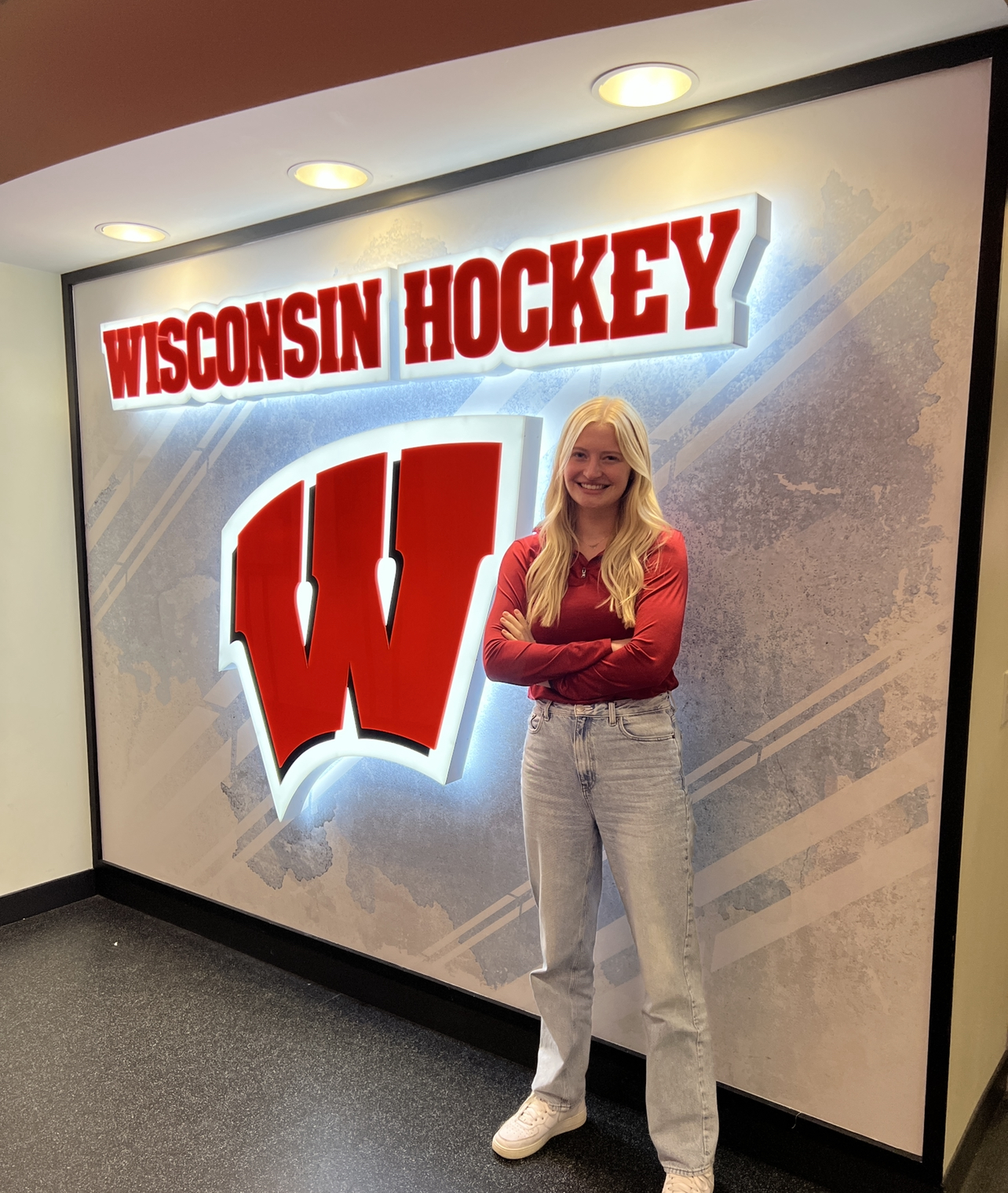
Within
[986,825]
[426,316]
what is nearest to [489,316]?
[426,316]

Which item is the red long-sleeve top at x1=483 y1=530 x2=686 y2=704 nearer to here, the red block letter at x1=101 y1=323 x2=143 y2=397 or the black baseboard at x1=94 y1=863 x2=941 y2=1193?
the black baseboard at x1=94 y1=863 x2=941 y2=1193

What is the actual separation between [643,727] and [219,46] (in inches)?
64.6

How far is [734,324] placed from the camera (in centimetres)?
205

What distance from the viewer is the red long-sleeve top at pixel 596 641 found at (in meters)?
1.96

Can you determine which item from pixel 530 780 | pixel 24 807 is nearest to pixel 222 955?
pixel 24 807

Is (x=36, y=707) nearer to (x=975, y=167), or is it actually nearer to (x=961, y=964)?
(x=961, y=964)

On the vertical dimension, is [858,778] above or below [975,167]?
below

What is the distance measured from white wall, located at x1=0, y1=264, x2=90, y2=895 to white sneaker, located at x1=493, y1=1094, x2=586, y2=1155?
2440 mm

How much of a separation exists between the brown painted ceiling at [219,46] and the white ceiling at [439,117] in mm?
250

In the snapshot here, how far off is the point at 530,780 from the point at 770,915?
67 cm

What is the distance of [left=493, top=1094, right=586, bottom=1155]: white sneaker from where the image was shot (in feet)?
7.30

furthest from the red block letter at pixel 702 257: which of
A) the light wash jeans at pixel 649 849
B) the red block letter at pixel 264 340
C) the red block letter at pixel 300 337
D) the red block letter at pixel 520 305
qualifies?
the red block letter at pixel 264 340

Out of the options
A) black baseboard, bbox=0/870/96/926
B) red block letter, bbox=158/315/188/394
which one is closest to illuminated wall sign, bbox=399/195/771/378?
red block letter, bbox=158/315/188/394

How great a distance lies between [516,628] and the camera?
2.14 metres
